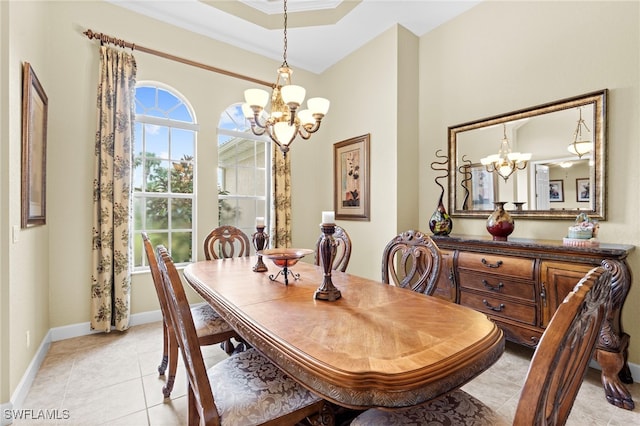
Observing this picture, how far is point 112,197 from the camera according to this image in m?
2.96

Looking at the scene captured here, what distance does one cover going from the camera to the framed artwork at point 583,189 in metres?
2.42

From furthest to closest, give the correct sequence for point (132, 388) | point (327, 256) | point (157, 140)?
point (157, 140)
point (132, 388)
point (327, 256)

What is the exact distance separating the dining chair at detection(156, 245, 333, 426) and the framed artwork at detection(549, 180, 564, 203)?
2.63 meters

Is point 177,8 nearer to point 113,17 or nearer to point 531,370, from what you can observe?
point 113,17

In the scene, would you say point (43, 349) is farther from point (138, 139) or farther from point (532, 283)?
point (532, 283)

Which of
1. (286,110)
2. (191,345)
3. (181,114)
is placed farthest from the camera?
(181,114)

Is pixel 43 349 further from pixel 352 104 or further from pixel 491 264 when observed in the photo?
pixel 352 104

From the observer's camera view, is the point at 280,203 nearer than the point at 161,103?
No

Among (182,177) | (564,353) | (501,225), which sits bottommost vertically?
(564,353)

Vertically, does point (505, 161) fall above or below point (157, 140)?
below

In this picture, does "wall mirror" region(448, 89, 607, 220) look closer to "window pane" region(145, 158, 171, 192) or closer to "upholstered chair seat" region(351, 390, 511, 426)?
"upholstered chair seat" region(351, 390, 511, 426)

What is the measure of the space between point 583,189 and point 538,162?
420 mm

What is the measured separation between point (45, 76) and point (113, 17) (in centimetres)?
95

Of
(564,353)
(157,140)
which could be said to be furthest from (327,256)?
(157,140)
